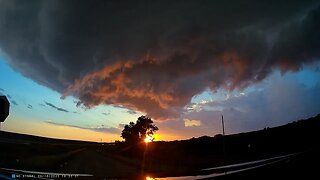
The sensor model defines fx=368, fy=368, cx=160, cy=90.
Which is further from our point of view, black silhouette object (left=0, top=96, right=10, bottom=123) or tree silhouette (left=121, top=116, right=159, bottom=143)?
tree silhouette (left=121, top=116, right=159, bottom=143)

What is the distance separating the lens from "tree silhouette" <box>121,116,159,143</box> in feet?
542

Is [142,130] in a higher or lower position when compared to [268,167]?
higher

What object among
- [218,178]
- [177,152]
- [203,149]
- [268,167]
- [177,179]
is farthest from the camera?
[177,152]

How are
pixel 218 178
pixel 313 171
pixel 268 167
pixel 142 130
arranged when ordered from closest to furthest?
pixel 313 171, pixel 268 167, pixel 218 178, pixel 142 130

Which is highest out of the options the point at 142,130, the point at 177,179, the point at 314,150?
the point at 142,130

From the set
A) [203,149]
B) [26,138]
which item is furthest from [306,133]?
[26,138]

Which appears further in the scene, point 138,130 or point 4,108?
point 138,130

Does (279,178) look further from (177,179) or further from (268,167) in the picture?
(177,179)

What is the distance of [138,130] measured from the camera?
166750mm

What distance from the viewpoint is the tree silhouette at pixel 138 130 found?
165288mm

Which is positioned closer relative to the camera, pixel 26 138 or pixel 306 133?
pixel 306 133

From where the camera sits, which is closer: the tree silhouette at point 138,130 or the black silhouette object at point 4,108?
the black silhouette object at point 4,108

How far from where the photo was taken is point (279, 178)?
3674 millimetres

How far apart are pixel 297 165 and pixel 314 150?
34cm
